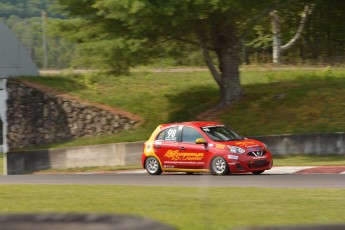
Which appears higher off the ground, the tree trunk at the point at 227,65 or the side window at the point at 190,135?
the tree trunk at the point at 227,65

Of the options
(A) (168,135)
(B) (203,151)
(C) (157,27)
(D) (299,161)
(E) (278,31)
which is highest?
(E) (278,31)

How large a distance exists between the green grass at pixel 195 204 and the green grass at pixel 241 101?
45.6 feet

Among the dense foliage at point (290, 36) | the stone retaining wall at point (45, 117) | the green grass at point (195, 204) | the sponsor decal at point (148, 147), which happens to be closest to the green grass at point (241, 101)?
the stone retaining wall at point (45, 117)

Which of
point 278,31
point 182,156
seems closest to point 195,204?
point 182,156

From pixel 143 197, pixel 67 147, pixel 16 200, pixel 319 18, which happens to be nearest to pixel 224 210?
pixel 143 197

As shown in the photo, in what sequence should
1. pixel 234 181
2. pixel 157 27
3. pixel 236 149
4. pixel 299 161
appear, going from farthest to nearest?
pixel 157 27, pixel 299 161, pixel 236 149, pixel 234 181

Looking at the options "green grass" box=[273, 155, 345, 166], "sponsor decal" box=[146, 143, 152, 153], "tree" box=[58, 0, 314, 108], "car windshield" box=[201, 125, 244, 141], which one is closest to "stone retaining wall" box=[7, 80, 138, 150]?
"tree" box=[58, 0, 314, 108]

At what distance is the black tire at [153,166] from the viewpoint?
22.0 metres

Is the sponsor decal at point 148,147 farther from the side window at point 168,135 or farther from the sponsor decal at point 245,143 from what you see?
the sponsor decal at point 245,143

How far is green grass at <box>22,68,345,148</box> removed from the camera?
2919cm

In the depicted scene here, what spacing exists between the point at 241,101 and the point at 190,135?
10.9m

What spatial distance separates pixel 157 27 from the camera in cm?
2884

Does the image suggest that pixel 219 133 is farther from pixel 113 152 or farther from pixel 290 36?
pixel 290 36

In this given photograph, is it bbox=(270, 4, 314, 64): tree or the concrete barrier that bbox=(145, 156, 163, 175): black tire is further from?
bbox=(270, 4, 314, 64): tree
